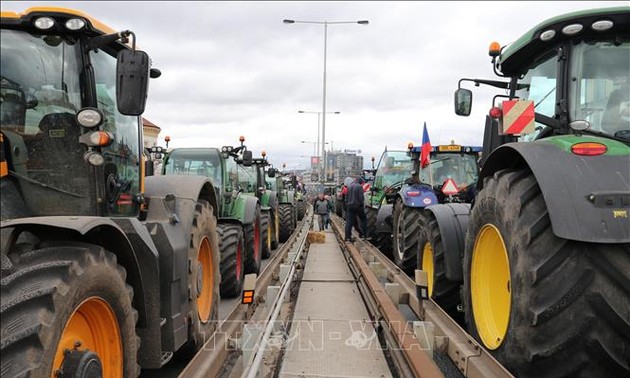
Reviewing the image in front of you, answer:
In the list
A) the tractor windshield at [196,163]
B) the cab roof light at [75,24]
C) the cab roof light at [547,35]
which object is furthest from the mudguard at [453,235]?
the tractor windshield at [196,163]

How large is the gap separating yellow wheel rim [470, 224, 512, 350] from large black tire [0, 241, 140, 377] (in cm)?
248

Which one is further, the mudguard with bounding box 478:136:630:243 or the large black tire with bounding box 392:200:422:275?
the large black tire with bounding box 392:200:422:275

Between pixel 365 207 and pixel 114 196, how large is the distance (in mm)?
10341

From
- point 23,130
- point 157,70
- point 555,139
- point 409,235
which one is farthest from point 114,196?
point 409,235

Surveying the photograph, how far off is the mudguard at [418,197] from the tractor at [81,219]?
14.5 ft

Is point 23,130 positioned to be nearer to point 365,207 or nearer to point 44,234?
point 44,234

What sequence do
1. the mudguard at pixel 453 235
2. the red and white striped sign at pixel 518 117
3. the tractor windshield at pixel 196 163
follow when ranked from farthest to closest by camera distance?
1. the tractor windshield at pixel 196 163
2. the mudguard at pixel 453 235
3. the red and white striped sign at pixel 518 117

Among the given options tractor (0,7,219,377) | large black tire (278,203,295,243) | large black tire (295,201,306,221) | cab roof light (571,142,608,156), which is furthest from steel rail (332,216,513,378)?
large black tire (295,201,306,221)

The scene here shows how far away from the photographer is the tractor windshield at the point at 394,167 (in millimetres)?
11938

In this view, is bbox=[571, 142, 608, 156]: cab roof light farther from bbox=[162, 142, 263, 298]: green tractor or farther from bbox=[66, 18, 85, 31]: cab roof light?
bbox=[162, 142, 263, 298]: green tractor

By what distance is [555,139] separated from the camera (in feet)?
10.6

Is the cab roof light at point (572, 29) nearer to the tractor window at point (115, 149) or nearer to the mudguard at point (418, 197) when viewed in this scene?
the tractor window at point (115, 149)

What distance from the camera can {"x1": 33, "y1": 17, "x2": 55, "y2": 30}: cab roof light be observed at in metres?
2.82

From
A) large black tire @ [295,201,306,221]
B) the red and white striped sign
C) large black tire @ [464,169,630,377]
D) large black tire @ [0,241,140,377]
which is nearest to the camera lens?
large black tire @ [0,241,140,377]
